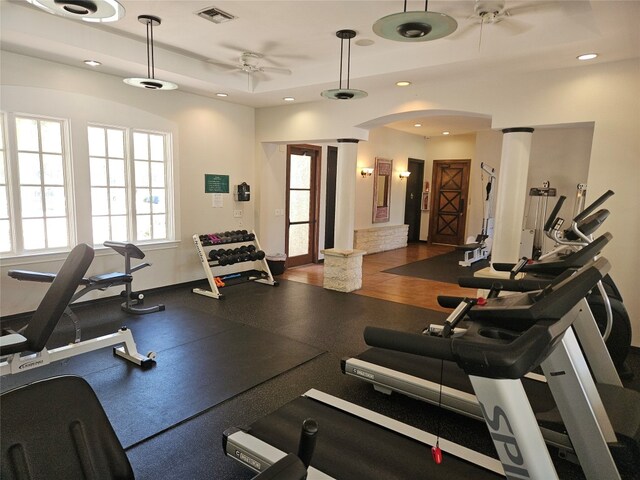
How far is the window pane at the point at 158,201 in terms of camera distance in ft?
18.9

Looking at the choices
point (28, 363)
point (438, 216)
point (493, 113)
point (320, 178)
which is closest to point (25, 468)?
point (28, 363)

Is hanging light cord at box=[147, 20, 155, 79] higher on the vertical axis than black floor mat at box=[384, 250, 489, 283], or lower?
higher

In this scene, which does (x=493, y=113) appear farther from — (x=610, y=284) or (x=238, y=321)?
(x=238, y=321)

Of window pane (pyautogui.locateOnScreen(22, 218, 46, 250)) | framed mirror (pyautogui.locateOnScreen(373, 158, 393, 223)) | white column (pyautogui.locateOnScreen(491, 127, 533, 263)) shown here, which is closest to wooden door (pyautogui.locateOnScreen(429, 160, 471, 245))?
framed mirror (pyautogui.locateOnScreen(373, 158, 393, 223))

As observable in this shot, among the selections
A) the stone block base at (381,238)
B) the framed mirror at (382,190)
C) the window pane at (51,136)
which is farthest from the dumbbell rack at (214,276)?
the framed mirror at (382,190)

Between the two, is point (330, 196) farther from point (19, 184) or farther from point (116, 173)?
point (19, 184)

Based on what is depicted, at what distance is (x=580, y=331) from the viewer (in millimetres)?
2504

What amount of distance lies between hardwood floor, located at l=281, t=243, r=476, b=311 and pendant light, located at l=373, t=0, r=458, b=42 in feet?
11.8

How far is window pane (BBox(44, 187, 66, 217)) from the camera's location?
470 cm

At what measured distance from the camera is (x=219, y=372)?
3406 millimetres

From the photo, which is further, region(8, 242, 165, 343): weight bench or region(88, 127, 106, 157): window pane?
region(88, 127, 106, 157): window pane

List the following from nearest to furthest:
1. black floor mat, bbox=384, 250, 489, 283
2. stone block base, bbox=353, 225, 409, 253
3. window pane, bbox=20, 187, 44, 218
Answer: window pane, bbox=20, 187, 44, 218 < black floor mat, bbox=384, 250, 489, 283 < stone block base, bbox=353, 225, 409, 253

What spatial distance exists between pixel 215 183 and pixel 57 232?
91.8 inches

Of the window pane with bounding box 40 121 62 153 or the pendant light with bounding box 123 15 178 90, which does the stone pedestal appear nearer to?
the pendant light with bounding box 123 15 178 90
